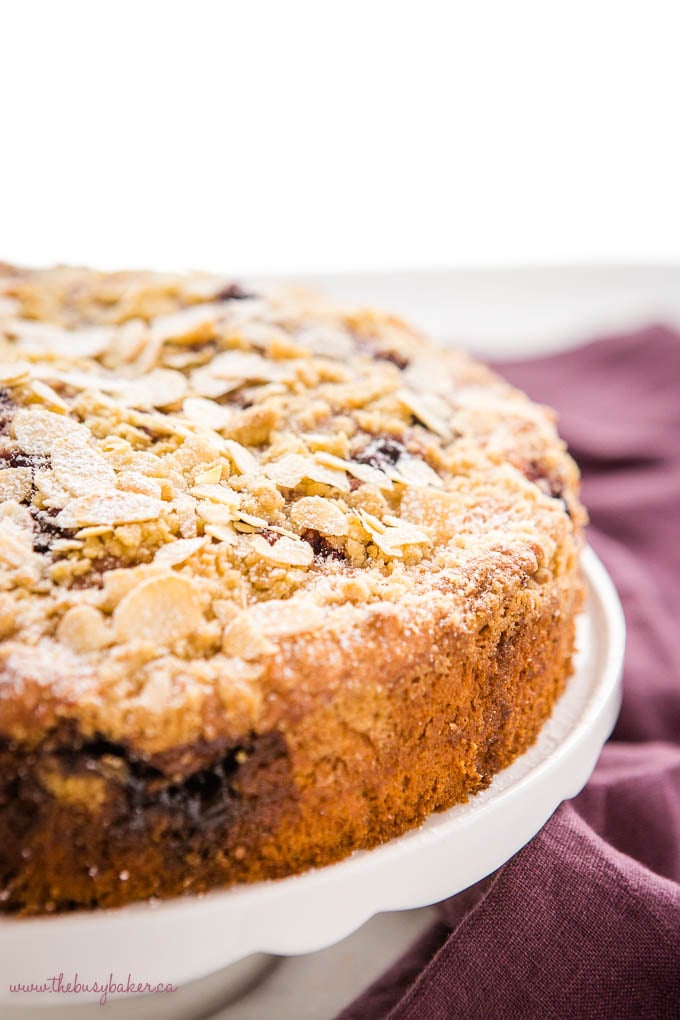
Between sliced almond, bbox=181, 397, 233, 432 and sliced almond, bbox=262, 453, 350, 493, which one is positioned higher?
sliced almond, bbox=181, 397, 233, 432

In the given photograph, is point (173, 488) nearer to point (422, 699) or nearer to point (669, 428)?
point (422, 699)

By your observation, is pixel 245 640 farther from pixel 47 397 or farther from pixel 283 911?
pixel 47 397

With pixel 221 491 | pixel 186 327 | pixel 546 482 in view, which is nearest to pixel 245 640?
pixel 221 491

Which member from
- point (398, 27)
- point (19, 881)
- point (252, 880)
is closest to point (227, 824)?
point (252, 880)

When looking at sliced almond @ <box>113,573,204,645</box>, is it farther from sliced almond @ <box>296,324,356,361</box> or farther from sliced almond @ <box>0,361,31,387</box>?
sliced almond @ <box>296,324,356,361</box>

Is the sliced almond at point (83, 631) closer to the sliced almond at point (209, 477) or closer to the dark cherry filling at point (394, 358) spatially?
the sliced almond at point (209, 477)

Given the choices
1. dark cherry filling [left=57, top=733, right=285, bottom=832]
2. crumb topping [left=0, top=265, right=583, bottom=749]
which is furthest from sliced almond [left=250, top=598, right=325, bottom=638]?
dark cherry filling [left=57, top=733, right=285, bottom=832]

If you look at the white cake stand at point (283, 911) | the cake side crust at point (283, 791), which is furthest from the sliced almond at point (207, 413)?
the white cake stand at point (283, 911)
